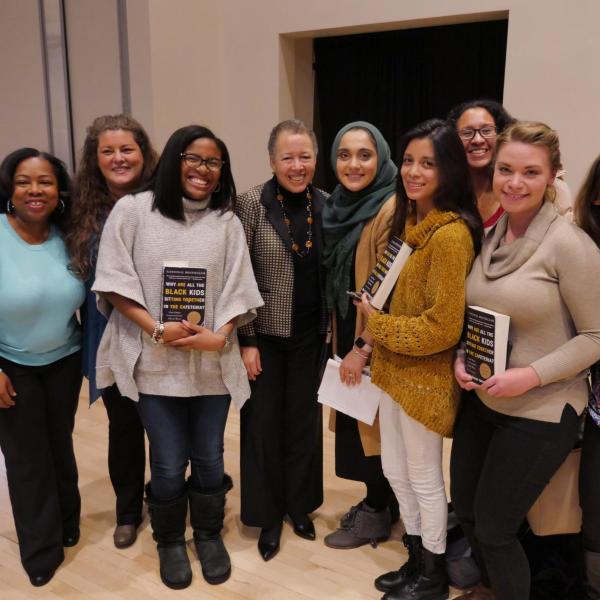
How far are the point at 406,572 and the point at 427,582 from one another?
106 millimetres

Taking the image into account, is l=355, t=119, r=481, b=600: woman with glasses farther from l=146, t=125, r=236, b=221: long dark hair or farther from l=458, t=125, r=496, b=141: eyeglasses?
l=146, t=125, r=236, b=221: long dark hair

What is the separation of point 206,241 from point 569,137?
2518 mm

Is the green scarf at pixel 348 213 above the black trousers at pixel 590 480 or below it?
above

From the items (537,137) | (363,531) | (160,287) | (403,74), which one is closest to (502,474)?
(537,137)

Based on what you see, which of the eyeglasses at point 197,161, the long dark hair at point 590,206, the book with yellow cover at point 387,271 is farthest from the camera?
the eyeglasses at point 197,161

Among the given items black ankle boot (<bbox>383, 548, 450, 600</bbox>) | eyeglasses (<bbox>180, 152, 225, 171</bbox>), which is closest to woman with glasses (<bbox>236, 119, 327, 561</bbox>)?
eyeglasses (<bbox>180, 152, 225, 171</bbox>)

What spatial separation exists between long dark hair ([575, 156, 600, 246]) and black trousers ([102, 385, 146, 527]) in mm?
1647

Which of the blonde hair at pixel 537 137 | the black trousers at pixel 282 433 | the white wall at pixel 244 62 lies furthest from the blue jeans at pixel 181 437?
the white wall at pixel 244 62

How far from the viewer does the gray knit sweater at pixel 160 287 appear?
6.13 feet

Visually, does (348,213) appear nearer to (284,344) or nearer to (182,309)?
(284,344)

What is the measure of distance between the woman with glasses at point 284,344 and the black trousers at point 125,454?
0.43 meters

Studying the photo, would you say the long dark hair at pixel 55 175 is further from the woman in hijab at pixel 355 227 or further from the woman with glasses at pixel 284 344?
the woman in hijab at pixel 355 227

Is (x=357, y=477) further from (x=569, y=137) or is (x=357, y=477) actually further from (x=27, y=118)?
(x=27, y=118)

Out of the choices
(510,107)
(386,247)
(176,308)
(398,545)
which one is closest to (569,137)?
(510,107)
